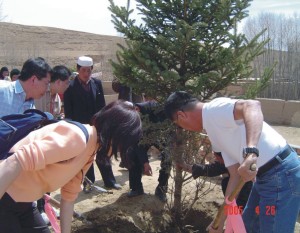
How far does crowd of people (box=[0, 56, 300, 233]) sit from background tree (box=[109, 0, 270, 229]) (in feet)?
2.87

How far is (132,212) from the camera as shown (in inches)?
177

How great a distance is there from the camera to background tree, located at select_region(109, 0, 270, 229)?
3969mm

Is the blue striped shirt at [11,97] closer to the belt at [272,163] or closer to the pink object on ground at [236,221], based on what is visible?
the pink object on ground at [236,221]

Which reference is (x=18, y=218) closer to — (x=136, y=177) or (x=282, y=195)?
(x=282, y=195)

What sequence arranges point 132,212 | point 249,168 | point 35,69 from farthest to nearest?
point 132,212
point 35,69
point 249,168

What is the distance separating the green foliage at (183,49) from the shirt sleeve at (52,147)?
7.04 feet

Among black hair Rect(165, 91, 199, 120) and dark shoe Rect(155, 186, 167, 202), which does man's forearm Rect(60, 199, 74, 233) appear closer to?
black hair Rect(165, 91, 199, 120)

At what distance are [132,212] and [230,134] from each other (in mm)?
2319

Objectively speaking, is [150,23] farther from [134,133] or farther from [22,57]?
[22,57]

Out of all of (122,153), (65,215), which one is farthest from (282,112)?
(122,153)

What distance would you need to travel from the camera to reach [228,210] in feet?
8.41

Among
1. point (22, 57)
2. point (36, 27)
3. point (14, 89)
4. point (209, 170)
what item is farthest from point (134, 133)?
point (36, 27)

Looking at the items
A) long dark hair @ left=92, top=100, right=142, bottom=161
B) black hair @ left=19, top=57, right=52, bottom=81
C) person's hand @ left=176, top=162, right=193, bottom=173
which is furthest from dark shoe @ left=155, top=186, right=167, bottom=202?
long dark hair @ left=92, top=100, right=142, bottom=161

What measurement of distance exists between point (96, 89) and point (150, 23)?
1.46 metres
